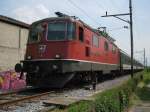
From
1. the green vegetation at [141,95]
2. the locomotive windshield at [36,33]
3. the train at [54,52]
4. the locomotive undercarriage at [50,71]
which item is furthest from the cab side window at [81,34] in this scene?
the green vegetation at [141,95]

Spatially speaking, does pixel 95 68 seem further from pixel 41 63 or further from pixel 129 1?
pixel 129 1

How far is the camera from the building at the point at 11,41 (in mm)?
25484

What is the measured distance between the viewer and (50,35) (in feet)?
55.6

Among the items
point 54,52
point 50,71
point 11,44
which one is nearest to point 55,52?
point 54,52

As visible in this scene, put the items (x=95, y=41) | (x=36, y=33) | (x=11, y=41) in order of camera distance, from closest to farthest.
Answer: (x=36, y=33) → (x=95, y=41) → (x=11, y=41)

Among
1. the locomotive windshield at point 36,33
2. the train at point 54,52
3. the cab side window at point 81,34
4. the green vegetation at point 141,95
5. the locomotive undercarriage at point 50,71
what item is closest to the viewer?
the locomotive undercarriage at point 50,71

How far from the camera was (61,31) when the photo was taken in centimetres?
1683

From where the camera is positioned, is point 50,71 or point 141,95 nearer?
point 50,71

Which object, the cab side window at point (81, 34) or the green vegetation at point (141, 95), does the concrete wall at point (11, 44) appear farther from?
the green vegetation at point (141, 95)

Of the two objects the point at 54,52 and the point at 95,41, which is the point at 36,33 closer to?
the point at 54,52

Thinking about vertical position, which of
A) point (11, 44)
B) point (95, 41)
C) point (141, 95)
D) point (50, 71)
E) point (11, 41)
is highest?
point (11, 41)

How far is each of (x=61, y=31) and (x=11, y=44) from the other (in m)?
10.9

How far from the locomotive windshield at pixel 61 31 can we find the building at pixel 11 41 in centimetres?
870

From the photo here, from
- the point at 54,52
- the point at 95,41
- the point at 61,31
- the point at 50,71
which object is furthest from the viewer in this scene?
the point at 95,41
